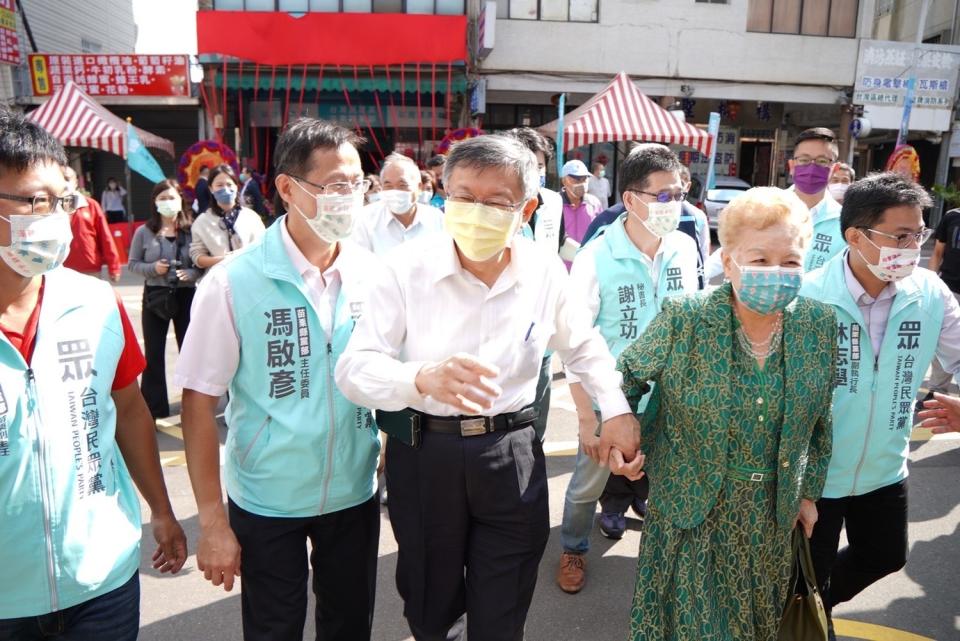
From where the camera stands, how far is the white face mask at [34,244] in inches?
65.8

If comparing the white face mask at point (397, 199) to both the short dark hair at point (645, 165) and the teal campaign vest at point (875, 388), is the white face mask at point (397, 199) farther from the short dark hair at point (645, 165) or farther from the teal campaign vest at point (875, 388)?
the teal campaign vest at point (875, 388)

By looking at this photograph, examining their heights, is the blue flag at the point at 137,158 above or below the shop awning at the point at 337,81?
below

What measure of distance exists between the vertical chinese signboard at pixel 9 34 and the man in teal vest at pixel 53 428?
17.3 meters

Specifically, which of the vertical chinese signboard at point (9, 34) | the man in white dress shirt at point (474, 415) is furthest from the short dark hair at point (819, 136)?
the vertical chinese signboard at point (9, 34)

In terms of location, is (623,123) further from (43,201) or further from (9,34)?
(9,34)

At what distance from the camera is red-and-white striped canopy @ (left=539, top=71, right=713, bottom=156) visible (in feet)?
41.0

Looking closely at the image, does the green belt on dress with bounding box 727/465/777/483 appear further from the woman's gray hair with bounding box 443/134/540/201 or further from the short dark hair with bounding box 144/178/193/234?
the short dark hair with bounding box 144/178/193/234

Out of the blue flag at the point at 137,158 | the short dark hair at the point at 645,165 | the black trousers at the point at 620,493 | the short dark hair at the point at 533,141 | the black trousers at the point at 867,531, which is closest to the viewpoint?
the black trousers at the point at 867,531

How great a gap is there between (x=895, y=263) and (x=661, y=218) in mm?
1095

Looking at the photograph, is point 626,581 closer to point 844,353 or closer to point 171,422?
point 844,353

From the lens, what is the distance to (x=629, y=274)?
327 centimetres

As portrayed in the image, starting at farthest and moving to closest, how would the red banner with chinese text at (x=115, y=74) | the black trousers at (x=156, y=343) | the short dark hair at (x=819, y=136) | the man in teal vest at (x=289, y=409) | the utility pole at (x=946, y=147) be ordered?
the utility pole at (x=946, y=147) → the red banner with chinese text at (x=115, y=74) → the black trousers at (x=156, y=343) → the short dark hair at (x=819, y=136) → the man in teal vest at (x=289, y=409)

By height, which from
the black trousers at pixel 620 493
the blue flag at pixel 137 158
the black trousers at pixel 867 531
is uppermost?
the blue flag at pixel 137 158

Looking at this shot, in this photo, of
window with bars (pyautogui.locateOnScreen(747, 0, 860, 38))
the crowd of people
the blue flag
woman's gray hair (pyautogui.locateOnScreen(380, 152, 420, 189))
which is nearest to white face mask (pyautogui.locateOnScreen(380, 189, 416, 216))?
woman's gray hair (pyautogui.locateOnScreen(380, 152, 420, 189))
